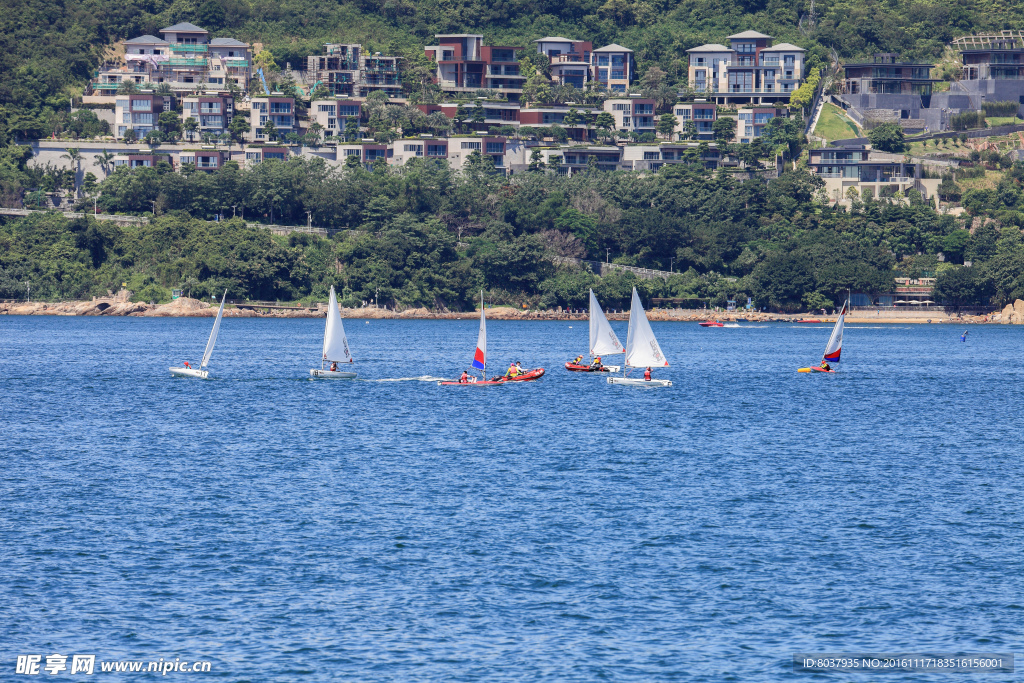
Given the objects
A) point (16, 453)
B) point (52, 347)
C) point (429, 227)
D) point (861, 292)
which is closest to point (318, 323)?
point (429, 227)

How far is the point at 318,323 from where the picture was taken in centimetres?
17100

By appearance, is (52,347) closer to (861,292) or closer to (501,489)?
(501,489)

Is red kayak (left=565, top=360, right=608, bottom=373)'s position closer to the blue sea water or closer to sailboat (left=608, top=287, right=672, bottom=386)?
sailboat (left=608, top=287, right=672, bottom=386)

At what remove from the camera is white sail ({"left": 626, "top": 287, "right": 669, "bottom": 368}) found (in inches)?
3369

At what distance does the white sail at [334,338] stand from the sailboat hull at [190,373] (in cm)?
887

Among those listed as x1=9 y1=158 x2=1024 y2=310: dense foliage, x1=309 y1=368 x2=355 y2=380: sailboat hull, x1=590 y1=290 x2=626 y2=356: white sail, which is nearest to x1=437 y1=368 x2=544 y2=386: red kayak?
x1=590 y1=290 x2=626 y2=356: white sail

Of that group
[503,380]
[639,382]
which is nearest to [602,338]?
[639,382]

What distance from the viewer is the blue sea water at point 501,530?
3039 cm

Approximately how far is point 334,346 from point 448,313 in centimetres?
9603

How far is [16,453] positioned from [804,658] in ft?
131

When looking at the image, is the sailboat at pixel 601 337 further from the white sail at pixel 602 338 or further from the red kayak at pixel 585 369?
the red kayak at pixel 585 369

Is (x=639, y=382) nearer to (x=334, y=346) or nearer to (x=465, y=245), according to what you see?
(x=334, y=346)

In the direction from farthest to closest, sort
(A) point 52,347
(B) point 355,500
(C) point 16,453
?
(A) point 52,347 → (C) point 16,453 → (B) point 355,500

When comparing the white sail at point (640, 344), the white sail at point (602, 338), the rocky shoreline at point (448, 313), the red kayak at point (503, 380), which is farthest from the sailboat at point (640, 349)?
the rocky shoreline at point (448, 313)
